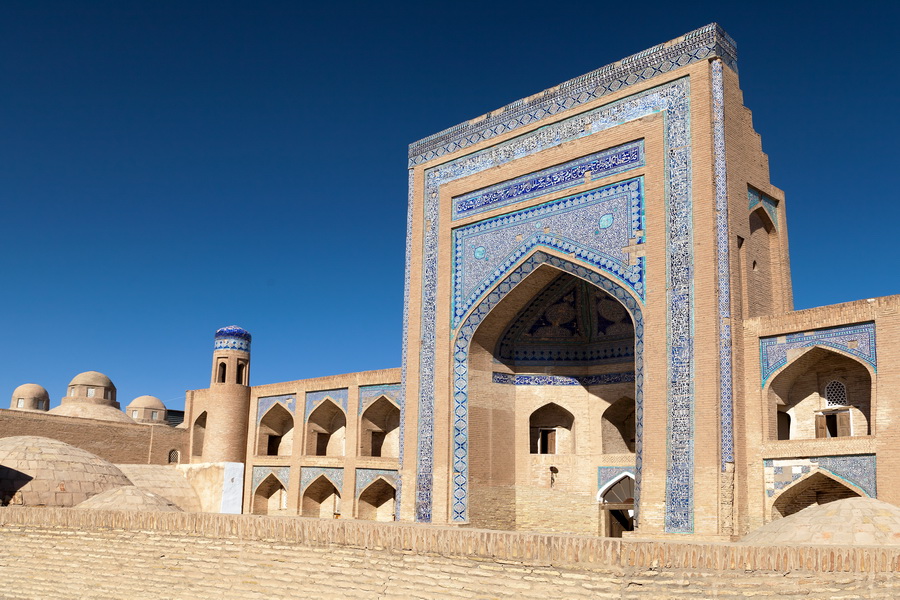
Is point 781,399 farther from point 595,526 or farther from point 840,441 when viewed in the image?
point 595,526

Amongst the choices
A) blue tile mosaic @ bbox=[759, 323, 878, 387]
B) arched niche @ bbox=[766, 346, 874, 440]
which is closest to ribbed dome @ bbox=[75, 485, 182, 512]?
blue tile mosaic @ bbox=[759, 323, 878, 387]

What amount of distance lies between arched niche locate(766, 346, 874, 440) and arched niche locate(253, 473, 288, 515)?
9.77 meters

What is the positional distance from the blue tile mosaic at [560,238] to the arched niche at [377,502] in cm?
380

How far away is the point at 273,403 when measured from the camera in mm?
16297

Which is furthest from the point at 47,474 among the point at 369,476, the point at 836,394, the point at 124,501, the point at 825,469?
the point at 836,394

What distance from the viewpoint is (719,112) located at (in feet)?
29.7

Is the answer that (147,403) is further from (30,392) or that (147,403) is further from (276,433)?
(276,433)

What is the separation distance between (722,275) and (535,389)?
3649 millimetres

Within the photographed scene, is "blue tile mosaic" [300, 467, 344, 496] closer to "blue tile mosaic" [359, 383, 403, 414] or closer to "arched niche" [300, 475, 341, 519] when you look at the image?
"arched niche" [300, 475, 341, 519]

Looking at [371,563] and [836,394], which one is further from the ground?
[836,394]

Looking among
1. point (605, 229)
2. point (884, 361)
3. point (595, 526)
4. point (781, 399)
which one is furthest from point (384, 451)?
point (884, 361)

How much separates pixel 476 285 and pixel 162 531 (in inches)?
201

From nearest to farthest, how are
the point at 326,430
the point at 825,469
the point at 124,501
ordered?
the point at 825,469
the point at 124,501
the point at 326,430

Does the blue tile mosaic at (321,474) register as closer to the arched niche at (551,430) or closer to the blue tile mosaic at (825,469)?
the arched niche at (551,430)
